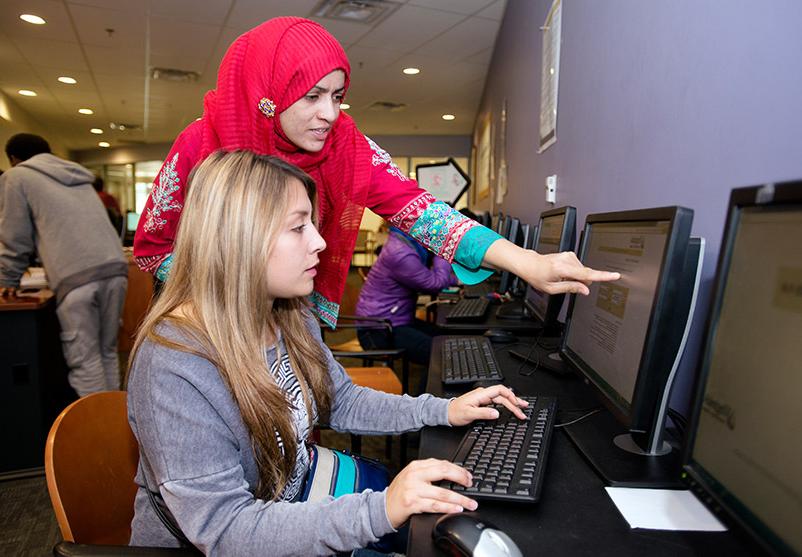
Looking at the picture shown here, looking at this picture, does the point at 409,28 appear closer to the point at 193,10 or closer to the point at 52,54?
the point at 193,10

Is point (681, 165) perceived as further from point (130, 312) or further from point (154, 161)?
point (154, 161)

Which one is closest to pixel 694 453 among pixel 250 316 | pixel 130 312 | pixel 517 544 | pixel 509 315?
pixel 517 544

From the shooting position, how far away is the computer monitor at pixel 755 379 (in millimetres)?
479

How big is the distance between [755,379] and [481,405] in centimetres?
52

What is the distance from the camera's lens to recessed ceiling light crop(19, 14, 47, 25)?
431 cm

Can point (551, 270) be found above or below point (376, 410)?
above

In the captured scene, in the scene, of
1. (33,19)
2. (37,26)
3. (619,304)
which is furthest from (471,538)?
(37,26)

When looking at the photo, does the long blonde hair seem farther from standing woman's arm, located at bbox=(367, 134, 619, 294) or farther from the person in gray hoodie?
the person in gray hoodie

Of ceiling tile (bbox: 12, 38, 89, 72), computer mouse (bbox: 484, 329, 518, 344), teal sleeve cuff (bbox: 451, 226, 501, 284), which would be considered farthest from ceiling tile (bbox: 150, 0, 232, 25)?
teal sleeve cuff (bbox: 451, 226, 501, 284)

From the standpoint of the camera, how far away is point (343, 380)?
116cm

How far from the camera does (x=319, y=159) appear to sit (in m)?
1.28

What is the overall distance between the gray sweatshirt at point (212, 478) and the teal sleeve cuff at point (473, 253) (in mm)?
607

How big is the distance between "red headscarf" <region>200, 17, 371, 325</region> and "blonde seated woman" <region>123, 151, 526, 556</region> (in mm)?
262

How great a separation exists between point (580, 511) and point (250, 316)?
55 cm
